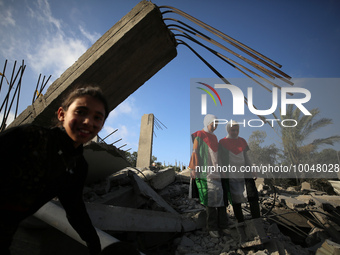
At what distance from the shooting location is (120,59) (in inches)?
106

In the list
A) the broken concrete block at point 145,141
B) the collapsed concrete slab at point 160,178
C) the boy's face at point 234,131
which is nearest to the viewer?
the boy's face at point 234,131

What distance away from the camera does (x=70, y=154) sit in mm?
1159

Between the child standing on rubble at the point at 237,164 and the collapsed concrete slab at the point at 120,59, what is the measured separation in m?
1.85

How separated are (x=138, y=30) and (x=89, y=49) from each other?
2.44ft

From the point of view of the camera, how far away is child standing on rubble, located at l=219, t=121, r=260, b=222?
3305 millimetres

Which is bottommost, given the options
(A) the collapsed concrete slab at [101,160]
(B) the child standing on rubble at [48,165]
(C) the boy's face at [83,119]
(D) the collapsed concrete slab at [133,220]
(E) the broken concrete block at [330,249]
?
(E) the broken concrete block at [330,249]

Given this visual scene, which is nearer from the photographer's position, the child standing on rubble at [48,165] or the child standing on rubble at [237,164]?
the child standing on rubble at [48,165]

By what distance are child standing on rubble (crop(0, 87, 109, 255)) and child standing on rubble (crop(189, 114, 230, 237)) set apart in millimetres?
2195

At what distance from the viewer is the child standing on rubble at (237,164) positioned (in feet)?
10.8

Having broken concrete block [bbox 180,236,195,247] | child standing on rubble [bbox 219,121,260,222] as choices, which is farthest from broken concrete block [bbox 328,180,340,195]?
broken concrete block [bbox 180,236,195,247]

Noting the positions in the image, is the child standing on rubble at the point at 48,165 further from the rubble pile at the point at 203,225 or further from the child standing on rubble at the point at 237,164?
the child standing on rubble at the point at 237,164

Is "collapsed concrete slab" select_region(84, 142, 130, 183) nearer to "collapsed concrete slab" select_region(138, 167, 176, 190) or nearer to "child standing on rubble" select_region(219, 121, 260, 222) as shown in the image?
"collapsed concrete slab" select_region(138, 167, 176, 190)

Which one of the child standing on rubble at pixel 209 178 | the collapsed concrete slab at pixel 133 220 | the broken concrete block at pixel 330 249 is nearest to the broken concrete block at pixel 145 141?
the child standing on rubble at pixel 209 178

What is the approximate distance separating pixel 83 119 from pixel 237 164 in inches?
120
